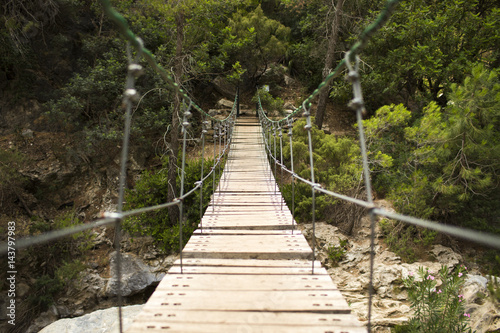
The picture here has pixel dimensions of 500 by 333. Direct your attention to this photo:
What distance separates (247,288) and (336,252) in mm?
3262

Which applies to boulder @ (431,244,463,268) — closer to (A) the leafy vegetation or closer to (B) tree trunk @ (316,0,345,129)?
(A) the leafy vegetation

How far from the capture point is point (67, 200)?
5.32 m

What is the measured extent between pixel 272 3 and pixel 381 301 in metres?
9.13

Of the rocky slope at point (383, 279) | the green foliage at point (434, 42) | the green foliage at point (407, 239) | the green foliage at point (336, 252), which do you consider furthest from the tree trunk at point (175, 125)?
the green foliage at point (434, 42)

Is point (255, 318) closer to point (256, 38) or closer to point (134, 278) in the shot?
point (134, 278)

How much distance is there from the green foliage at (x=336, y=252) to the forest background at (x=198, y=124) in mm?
400

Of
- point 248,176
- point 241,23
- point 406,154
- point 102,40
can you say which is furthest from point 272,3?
point 248,176

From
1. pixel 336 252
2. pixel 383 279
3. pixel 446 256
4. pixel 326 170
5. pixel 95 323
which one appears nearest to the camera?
pixel 95 323

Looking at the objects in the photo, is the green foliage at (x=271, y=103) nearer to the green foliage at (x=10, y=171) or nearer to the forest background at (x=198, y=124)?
the forest background at (x=198, y=124)

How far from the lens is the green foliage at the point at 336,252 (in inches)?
159

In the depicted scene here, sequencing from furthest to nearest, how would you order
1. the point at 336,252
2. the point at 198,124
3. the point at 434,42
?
the point at 198,124
the point at 434,42
the point at 336,252

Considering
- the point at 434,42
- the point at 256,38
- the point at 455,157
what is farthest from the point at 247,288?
the point at 256,38

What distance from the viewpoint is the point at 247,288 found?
3.78 feet

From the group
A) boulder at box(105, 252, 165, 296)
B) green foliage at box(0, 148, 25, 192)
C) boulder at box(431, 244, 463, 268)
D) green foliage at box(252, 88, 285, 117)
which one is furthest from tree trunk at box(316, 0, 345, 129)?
green foliage at box(0, 148, 25, 192)
